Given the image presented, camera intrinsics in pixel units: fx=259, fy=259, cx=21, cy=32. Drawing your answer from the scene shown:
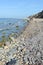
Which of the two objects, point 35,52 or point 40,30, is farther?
point 40,30

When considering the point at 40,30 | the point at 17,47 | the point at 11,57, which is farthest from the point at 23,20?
the point at 11,57

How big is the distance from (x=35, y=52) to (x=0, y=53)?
85.9 inches

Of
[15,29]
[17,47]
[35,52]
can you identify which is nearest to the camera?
[35,52]

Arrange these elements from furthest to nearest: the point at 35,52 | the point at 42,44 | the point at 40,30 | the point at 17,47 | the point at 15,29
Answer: the point at 15,29 → the point at 40,30 → the point at 17,47 → the point at 42,44 → the point at 35,52

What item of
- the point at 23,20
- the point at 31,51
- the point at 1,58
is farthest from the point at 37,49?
the point at 23,20

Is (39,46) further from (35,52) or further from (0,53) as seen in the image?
(0,53)

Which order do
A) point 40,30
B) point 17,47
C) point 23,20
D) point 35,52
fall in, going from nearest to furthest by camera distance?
point 35,52 → point 17,47 → point 40,30 → point 23,20

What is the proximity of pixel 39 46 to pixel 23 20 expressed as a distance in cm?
790

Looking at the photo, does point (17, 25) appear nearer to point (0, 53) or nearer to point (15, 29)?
point (15, 29)

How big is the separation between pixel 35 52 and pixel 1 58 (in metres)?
1.61

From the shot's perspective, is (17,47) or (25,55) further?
(17,47)

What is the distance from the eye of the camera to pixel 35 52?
33.2 feet

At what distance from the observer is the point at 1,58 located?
35.7 ft

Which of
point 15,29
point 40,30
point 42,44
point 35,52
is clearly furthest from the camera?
point 15,29
